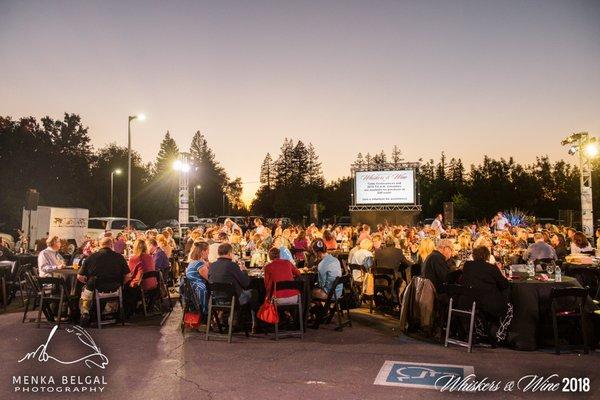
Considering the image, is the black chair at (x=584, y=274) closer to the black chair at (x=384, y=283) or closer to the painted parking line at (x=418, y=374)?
the black chair at (x=384, y=283)

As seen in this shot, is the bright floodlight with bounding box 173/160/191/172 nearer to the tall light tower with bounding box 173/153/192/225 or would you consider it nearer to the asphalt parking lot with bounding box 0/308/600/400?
the tall light tower with bounding box 173/153/192/225

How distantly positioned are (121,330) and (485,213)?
47195mm

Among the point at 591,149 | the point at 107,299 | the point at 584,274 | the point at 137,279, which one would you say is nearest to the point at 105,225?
the point at 137,279

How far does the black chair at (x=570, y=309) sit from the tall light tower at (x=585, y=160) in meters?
15.1

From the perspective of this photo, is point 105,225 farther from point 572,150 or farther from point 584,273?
point 584,273

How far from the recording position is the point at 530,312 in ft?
21.4

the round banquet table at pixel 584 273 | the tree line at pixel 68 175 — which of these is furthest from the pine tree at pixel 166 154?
the round banquet table at pixel 584 273

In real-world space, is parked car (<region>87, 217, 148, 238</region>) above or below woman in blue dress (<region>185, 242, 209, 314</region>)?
above

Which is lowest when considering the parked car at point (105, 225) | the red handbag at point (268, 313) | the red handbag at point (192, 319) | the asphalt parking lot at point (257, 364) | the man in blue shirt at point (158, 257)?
the asphalt parking lot at point (257, 364)

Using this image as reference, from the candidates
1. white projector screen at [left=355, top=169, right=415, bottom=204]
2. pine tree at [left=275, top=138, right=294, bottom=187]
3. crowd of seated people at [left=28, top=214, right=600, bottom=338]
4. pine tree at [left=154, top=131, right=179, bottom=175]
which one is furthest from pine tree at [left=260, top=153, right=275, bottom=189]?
crowd of seated people at [left=28, top=214, right=600, bottom=338]

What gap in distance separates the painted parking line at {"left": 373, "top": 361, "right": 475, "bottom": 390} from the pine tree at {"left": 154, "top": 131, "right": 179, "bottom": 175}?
7706cm

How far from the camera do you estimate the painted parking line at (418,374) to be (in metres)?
5.25

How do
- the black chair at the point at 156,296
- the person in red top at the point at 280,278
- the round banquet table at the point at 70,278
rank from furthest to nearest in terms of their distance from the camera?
the black chair at the point at 156,296, the round banquet table at the point at 70,278, the person in red top at the point at 280,278

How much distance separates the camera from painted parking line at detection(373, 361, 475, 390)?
5.25 m
